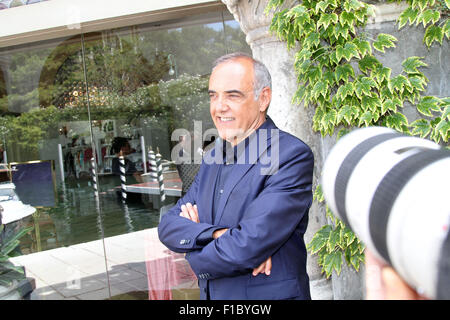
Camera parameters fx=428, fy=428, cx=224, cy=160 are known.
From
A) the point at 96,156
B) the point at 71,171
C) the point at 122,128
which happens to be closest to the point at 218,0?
the point at 122,128

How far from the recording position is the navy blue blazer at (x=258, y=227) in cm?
156

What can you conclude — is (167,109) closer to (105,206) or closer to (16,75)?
(105,206)

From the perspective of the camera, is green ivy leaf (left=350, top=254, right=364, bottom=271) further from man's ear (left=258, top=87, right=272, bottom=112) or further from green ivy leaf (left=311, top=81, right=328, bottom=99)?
man's ear (left=258, top=87, right=272, bottom=112)

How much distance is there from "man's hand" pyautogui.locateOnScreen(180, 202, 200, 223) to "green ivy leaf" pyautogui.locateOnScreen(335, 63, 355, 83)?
128 centimetres

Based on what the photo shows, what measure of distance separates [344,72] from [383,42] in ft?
0.89

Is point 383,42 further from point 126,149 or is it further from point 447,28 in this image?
point 126,149

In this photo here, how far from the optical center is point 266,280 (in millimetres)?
1642

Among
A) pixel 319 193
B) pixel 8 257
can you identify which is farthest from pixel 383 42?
pixel 8 257

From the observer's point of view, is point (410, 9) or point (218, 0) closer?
point (410, 9)

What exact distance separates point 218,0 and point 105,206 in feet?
10.2

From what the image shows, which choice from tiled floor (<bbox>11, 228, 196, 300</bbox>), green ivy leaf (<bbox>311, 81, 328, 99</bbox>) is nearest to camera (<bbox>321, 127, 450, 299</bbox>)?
green ivy leaf (<bbox>311, 81, 328, 99</bbox>)

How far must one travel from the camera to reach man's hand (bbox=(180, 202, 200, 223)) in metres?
1.88

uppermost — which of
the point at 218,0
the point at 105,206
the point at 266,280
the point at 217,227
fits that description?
the point at 218,0
